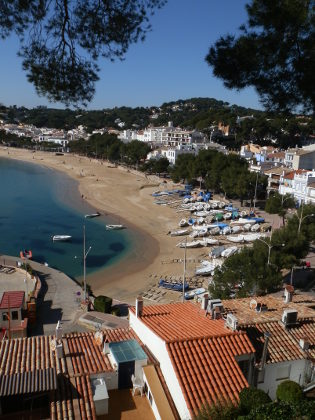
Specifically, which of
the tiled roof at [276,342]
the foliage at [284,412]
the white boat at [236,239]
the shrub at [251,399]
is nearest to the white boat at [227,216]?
the white boat at [236,239]

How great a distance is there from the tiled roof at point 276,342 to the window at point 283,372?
25 cm

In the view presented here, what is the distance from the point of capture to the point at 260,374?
9.71 meters

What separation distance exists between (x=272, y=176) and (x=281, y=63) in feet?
168

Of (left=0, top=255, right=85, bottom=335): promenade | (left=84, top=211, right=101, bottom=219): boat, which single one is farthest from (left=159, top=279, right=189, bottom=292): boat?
(left=84, top=211, right=101, bottom=219): boat

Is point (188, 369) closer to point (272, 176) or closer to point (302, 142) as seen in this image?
point (272, 176)

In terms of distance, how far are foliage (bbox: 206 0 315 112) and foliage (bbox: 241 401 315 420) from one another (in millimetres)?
7631

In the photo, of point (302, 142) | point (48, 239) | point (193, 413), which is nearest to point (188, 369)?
point (193, 413)

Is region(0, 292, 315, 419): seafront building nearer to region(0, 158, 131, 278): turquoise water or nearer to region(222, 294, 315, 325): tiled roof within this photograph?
region(222, 294, 315, 325): tiled roof

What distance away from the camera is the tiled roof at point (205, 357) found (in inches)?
323

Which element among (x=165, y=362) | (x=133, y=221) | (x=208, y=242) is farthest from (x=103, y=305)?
(x=133, y=221)

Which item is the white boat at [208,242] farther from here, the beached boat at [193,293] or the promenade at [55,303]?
the promenade at [55,303]

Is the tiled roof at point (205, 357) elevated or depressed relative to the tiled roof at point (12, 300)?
elevated

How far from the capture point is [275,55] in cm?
1066

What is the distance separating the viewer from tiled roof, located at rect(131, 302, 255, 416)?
26.9ft
